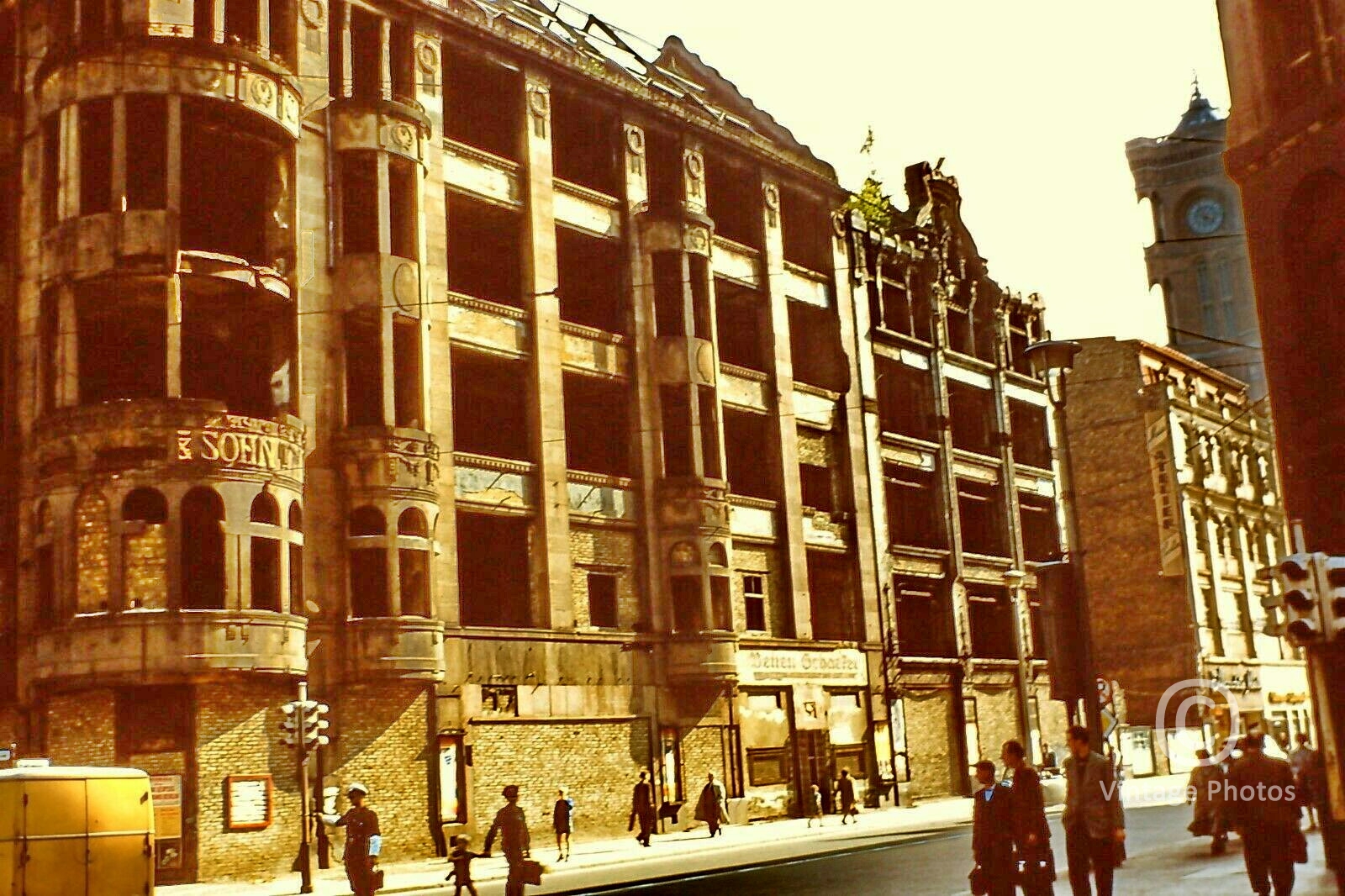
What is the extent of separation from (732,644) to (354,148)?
16001 millimetres

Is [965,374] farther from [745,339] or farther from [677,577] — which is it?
[677,577]

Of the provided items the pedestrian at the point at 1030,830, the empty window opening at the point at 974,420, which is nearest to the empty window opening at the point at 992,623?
the empty window opening at the point at 974,420

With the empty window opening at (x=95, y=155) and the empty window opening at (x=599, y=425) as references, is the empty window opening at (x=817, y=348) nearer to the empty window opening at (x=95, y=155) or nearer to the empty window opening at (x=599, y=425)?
the empty window opening at (x=599, y=425)

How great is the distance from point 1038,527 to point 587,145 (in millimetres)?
26361

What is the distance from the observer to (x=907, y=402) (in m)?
52.7

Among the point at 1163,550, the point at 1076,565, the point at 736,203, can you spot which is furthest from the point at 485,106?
the point at 1163,550

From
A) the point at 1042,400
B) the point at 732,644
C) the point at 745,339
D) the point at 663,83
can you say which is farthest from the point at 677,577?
the point at 1042,400

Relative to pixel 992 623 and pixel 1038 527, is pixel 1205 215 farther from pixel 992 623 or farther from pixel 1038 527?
pixel 992 623

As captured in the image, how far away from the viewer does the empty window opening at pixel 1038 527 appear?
57.9 m

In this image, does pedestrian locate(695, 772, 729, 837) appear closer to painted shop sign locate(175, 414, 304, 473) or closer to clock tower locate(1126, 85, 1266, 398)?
painted shop sign locate(175, 414, 304, 473)

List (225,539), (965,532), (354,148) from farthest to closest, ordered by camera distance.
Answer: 1. (965,532)
2. (354,148)
3. (225,539)

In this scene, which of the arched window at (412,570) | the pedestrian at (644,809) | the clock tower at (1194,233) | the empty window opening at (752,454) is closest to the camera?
the arched window at (412,570)

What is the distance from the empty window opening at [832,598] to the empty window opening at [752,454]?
3.11m

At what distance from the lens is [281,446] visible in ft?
99.7
